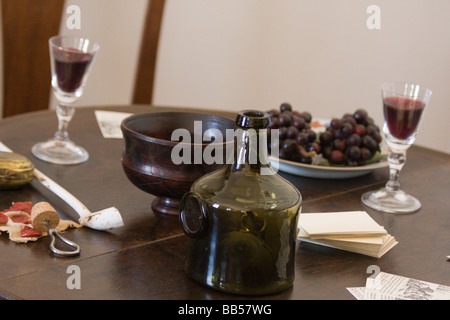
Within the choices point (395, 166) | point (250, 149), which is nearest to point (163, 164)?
point (250, 149)

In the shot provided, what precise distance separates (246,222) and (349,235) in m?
0.28

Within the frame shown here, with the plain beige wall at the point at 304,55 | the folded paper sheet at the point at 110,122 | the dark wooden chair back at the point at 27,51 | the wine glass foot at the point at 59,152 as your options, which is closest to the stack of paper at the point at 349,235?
the wine glass foot at the point at 59,152

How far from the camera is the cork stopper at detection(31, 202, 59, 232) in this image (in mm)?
959

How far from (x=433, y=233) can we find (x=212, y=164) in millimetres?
426

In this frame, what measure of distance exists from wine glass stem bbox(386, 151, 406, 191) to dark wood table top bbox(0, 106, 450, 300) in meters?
0.06

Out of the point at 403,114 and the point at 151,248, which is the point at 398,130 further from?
the point at 151,248

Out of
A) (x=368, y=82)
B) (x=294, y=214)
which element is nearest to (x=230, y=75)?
(x=368, y=82)

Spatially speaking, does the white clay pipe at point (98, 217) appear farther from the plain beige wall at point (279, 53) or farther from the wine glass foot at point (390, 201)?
the plain beige wall at point (279, 53)

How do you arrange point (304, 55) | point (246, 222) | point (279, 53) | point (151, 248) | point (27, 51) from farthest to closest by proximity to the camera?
point (279, 53), point (304, 55), point (27, 51), point (151, 248), point (246, 222)

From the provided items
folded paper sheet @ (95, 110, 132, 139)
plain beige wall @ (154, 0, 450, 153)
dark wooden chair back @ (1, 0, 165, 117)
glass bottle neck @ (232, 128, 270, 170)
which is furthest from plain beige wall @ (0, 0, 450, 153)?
glass bottle neck @ (232, 128, 270, 170)

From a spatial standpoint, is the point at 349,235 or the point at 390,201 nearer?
the point at 349,235

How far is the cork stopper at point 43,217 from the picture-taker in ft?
3.15

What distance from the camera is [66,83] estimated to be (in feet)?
4.51

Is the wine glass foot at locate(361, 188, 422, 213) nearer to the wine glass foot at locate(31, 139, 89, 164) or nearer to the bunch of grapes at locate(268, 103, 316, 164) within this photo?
the bunch of grapes at locate(268, 103, 316, 164)
